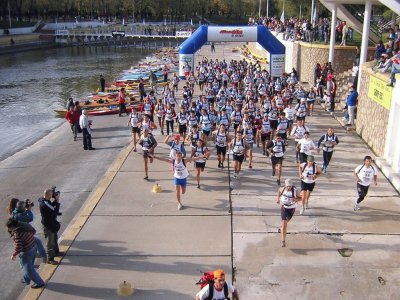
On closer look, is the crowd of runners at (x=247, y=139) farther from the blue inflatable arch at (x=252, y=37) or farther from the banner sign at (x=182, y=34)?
the banner sign at (x=182, y=34)

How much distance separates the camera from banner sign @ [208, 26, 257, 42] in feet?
99.5

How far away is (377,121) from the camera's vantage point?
51.5 ft

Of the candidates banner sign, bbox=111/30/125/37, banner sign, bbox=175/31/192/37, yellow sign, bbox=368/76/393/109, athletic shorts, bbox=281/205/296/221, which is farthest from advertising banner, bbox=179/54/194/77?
banner sign, bbox=111/30/125/37

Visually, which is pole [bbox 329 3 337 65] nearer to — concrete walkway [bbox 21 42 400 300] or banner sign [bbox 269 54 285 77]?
banner sign [bbox 269 54 285 77]

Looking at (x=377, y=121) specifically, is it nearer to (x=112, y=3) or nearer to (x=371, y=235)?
(x=371, y=235)

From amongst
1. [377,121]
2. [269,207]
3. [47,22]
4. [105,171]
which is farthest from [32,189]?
[47,22]

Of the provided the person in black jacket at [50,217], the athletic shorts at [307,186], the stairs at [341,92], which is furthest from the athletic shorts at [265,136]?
the person in black jacket at [50,217]

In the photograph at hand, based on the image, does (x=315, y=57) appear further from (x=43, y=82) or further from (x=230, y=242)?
(x=43, y=82)

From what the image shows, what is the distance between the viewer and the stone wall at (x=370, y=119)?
15.1 m

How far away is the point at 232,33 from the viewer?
100 ft

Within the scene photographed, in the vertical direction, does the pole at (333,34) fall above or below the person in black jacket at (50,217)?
above

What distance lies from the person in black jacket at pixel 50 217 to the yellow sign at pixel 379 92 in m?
A: 10.8

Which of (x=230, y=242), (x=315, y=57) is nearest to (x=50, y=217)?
(x=230, y=242)

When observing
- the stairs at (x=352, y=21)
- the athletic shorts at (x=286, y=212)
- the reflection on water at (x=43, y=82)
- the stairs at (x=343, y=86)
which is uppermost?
the stairs at (x=352, y=21)
